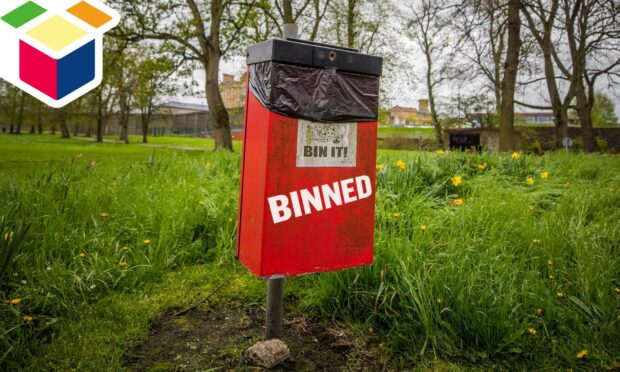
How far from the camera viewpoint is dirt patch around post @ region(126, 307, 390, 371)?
2.03 metres

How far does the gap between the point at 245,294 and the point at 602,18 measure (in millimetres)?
13180

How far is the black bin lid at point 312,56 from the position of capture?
178cm

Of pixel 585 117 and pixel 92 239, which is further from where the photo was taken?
pixel 585 117

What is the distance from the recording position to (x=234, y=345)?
7.15 ft

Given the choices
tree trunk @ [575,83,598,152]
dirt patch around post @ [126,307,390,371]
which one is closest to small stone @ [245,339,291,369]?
dirt patch around post @ [126,307,390,371]

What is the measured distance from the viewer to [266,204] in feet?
5.90

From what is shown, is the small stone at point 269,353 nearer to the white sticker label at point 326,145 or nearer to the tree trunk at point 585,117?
the white sticker label at point 326,145

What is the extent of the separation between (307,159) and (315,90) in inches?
12.6

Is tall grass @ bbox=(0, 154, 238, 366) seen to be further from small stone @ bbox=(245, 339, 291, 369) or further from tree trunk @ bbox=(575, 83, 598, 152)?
tree trunk @ bbox=(575, 83, 598, 152)

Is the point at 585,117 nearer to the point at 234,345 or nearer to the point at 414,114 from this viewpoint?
the point at 414,114

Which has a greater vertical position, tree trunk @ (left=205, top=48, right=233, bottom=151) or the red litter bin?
tree trunk @ (left=205, top=48, right=233, bottom=151)

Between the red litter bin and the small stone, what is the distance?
390mm

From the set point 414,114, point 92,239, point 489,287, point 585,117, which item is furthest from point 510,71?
point 414,114

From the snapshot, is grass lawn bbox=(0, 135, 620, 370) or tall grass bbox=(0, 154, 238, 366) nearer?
grass lawn bbox=(0, 135, 620, 370)
